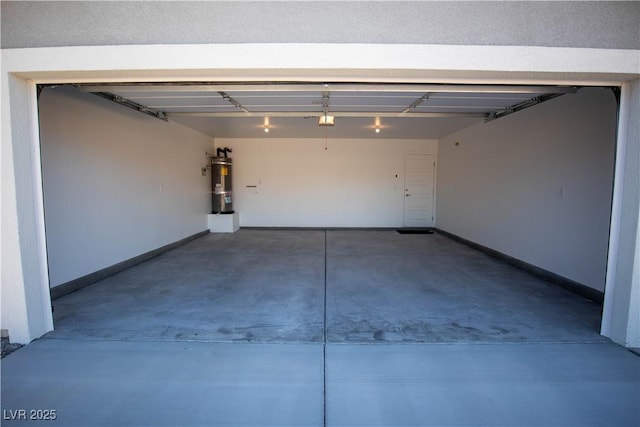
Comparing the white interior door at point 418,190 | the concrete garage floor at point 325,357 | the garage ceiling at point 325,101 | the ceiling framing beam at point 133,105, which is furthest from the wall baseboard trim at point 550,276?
the ceiling framing beam at point 133,105

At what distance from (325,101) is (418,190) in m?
5.37

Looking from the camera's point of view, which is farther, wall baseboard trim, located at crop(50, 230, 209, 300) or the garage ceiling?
wall baseboard trim, located at crop(50, 230, 209, 300)

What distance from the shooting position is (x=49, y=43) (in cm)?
229

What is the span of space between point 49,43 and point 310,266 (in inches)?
152

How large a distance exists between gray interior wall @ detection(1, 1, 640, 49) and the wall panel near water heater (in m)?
5.86

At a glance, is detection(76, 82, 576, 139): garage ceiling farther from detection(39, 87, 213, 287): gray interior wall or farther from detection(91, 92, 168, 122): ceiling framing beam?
detection(39, 87, 213, 287): gray interior wall

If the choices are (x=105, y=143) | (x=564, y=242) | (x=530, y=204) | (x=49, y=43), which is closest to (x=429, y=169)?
(x=530, y=204)

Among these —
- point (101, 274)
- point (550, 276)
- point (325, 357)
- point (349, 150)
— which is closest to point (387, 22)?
point (325, 357)

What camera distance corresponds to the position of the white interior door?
8586 mm

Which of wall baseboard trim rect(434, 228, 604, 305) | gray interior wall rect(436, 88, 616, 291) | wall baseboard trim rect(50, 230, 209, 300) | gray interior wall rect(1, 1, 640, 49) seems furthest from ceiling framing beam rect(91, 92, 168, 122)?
wall baseboard trim rect(434, 228, 604, 305)

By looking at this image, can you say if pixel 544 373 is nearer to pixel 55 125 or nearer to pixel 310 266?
pixel 310 266

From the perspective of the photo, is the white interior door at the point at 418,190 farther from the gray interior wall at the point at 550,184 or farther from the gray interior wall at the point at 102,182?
the gray interior wall at the point at 102,182

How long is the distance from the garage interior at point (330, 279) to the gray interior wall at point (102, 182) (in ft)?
0.08

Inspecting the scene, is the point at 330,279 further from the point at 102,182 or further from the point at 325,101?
the point at 102,182
